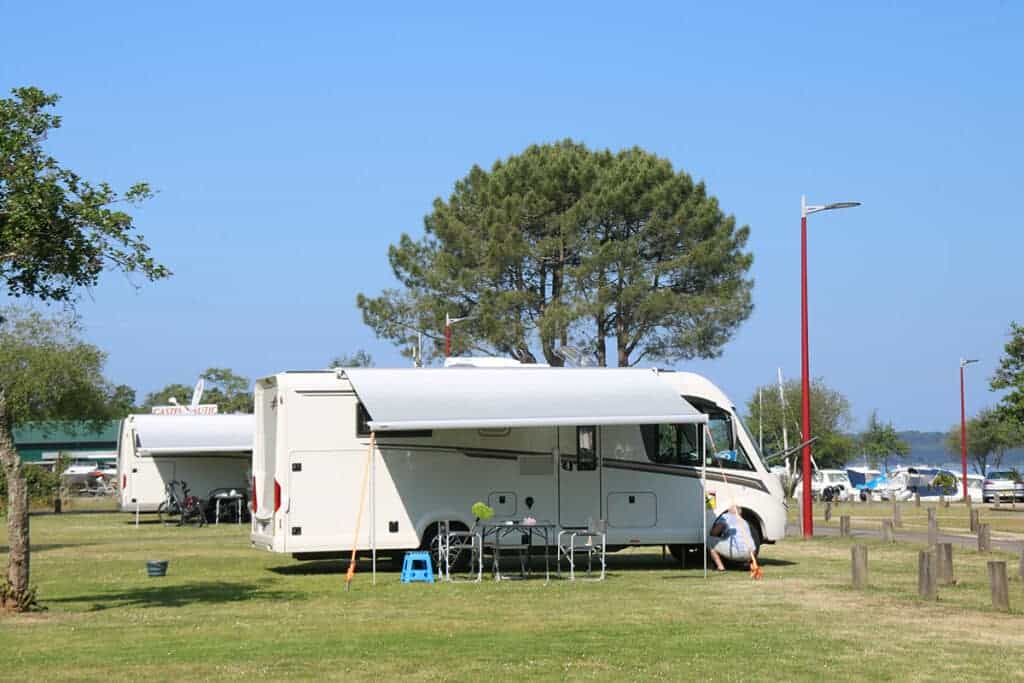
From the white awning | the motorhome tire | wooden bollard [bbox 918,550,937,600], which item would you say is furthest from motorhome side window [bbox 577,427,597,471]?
the white awning

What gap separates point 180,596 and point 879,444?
9194 centimetres

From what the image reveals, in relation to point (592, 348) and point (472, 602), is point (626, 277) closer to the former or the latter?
point (592, 348)

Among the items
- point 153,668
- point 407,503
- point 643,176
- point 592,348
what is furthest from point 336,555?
point 643,176

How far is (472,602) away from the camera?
50.8ft

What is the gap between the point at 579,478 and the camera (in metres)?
19.6

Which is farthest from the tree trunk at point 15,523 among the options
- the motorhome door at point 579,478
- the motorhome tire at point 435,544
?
the motorhome door at point 579,478

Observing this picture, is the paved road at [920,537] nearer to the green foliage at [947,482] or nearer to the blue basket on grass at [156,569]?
the blue basket on grass at [156,569]

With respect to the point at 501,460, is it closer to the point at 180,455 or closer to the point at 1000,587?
the point at 1000,587

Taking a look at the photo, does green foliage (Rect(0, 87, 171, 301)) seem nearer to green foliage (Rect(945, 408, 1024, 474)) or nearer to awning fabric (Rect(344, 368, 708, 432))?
awning fabric (Rect(344, 368, 708, 432))

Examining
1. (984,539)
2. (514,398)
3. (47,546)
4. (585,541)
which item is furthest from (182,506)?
(984,539)

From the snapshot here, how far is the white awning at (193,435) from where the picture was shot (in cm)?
3328

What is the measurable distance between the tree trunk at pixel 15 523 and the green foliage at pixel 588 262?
2888 cm

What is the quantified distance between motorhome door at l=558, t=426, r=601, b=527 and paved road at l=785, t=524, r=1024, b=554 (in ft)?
23.4

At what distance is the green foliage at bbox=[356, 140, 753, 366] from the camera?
143 ft
